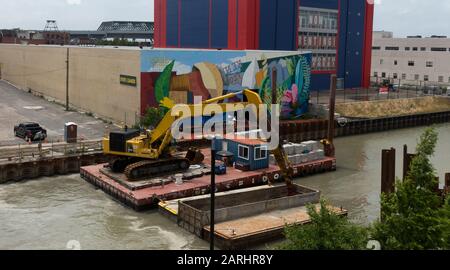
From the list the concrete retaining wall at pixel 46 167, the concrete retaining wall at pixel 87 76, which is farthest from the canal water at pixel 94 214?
the concrete retaining wall at pixel 87 76

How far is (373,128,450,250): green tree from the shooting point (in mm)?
10938

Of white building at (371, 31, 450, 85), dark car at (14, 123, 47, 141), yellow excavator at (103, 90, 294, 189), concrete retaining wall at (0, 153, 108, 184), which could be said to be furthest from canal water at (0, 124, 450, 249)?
white building at (371, 31, 450, 85)

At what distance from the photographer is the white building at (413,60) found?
81.2m

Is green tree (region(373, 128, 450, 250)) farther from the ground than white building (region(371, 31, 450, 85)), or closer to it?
closer to it

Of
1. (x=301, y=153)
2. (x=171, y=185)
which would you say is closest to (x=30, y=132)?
(x=171, y=185)

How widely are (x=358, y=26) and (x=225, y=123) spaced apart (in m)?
31.8

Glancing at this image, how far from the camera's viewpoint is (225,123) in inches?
1604

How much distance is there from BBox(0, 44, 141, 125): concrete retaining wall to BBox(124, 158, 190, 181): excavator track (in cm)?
1295

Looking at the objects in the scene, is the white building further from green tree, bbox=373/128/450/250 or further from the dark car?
green tree, bbox=373/128/450/250

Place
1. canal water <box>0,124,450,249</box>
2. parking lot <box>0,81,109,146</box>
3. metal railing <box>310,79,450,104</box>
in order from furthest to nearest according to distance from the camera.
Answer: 1. metal railing <box>310,79,450,104</box>
2. parking lot <box>0,81,109,146</box>
3. canal water <box>0,124,450,249</box>

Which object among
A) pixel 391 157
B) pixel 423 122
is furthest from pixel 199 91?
pixel 423 122

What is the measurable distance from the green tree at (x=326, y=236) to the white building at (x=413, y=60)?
75240 millimetres

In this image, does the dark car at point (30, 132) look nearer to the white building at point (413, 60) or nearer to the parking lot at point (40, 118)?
the parking lot at point (40, 118)
